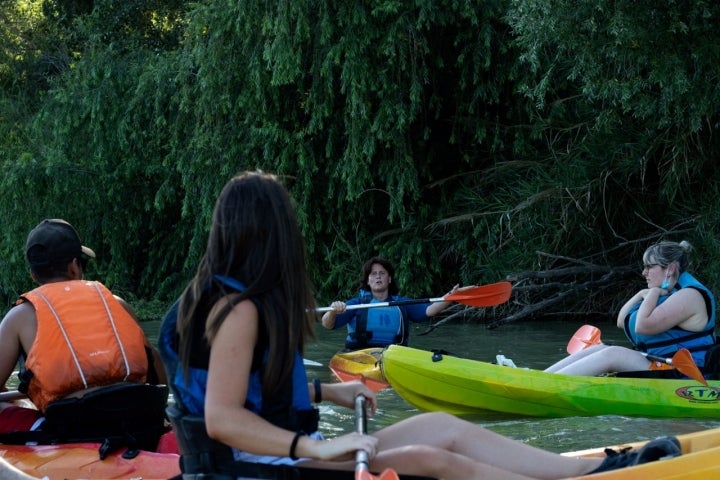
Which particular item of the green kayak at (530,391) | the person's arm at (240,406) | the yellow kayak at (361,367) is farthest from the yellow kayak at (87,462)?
the yellow kayak at (361,367)

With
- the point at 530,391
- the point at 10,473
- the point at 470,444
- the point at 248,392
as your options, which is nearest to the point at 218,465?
the point at 248,392

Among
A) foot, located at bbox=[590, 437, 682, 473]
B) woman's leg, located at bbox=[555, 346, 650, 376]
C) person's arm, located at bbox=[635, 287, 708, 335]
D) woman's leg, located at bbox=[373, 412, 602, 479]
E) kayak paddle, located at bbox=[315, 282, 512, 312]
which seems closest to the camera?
woman's leg, located at bbox=[373, 412, 602, 479]

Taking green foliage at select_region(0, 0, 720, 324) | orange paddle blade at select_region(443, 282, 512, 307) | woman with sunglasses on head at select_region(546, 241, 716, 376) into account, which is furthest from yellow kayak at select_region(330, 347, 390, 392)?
green foliage at select_region(0, 0, 720, 324)

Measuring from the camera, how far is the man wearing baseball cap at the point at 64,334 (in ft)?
11.2

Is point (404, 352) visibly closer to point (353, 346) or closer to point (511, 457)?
point (353, 346)

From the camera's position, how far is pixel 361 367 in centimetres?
640

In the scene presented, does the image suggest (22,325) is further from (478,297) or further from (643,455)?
(478,297)

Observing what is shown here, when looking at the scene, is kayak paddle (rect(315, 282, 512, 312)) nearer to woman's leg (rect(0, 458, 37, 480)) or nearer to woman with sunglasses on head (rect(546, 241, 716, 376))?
woman with sunglasses on head (rect(546, 241, 716, 376))

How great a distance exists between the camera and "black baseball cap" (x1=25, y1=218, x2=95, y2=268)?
3502 millimetres

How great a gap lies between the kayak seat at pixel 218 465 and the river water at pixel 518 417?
359 mm

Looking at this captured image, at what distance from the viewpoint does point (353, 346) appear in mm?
7055

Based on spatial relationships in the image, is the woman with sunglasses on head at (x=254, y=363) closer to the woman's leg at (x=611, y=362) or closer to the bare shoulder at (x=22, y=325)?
the bare shoulder at (x=22, y=325)

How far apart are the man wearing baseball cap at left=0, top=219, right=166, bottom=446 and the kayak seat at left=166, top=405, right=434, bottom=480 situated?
121 centimetres

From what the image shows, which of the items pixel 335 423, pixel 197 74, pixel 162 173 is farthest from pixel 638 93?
pixel 162 173
